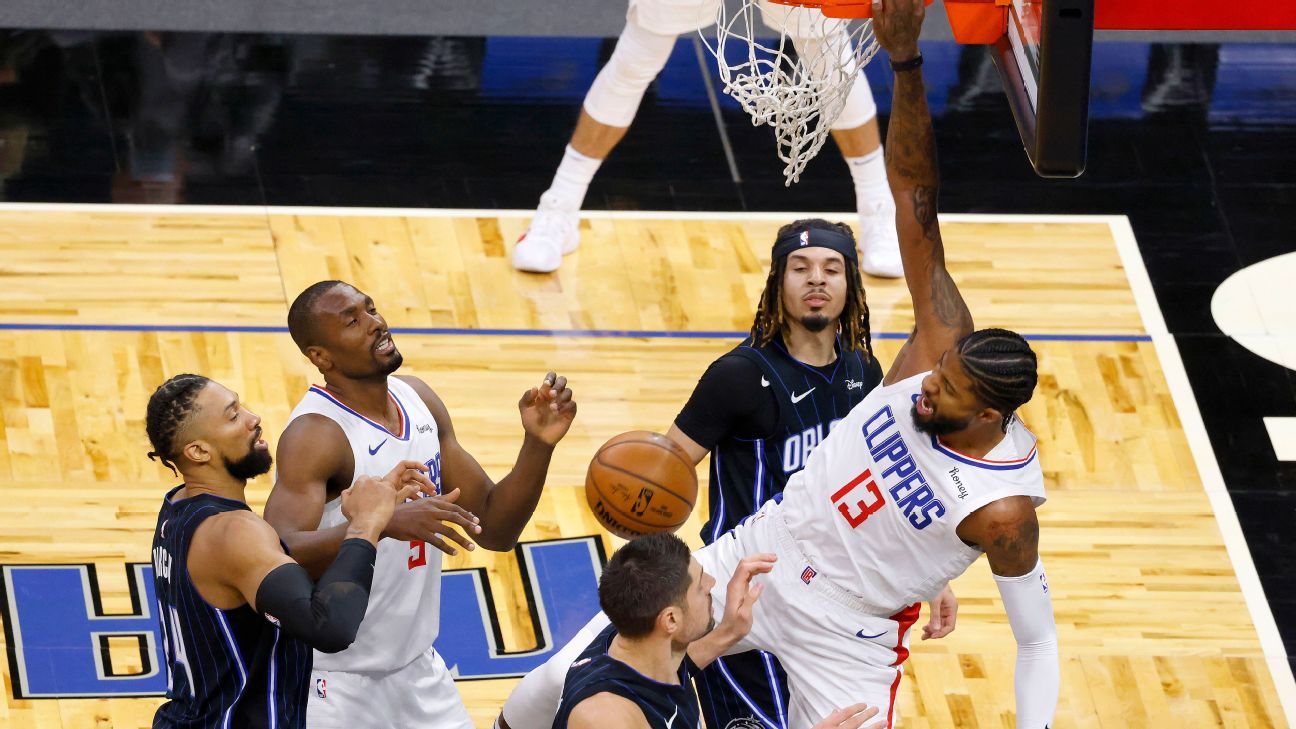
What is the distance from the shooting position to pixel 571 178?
26.1ft

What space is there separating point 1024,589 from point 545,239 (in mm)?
4024

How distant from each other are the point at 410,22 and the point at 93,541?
14.9 ft

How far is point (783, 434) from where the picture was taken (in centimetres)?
498

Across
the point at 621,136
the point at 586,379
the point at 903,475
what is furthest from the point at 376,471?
the point at 621,136

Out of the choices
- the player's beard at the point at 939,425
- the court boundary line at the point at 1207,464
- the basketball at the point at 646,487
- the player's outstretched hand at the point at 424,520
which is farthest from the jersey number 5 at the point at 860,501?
the court boundary line at the point at 1207,464

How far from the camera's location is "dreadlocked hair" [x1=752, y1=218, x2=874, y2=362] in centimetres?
507

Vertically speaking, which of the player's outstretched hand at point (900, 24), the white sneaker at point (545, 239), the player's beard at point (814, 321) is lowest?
the white sneaker at point (545, 239)

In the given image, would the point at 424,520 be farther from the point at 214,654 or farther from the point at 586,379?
the point at 586,379

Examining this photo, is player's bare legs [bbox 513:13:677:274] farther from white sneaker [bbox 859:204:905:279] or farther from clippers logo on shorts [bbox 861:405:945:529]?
clippers logo on shorts [bbox 861:405:945:529]

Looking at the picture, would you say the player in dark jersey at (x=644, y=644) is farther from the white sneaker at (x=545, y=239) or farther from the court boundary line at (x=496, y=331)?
the white sneaker at (x=545, y=239)

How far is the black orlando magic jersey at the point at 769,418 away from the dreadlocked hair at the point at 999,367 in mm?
771

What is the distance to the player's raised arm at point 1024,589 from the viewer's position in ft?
14.0

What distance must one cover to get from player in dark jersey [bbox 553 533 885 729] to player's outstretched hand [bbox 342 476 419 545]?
0.53 meters

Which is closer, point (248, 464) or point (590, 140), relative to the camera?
point (248, 464)
